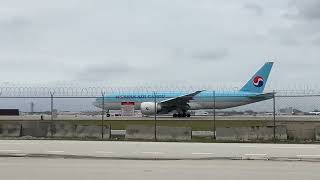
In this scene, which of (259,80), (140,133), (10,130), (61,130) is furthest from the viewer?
(259,80)

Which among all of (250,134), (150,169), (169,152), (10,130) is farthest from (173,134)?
(150,169)

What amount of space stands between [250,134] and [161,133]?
3931 mm

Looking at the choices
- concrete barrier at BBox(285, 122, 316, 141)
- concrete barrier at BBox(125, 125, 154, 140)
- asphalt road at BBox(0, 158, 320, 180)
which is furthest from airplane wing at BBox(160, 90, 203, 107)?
asphalt road at BBox(0, 158, 320, 180)

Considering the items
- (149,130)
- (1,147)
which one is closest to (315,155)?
(149,130)

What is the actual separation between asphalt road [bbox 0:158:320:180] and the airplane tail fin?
156ft

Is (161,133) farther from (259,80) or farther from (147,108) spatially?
(259,80)

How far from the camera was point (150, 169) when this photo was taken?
41.1 ft

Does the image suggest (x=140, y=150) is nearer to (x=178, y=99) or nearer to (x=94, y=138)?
(x=94, y=138)

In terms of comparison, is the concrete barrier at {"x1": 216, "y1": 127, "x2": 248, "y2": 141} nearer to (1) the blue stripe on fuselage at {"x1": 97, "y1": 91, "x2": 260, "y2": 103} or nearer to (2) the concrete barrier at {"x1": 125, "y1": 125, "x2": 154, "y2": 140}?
(2) the concrete barrier at {"x1": 125, "y1": 125, "x2": 154, "y2": 140}

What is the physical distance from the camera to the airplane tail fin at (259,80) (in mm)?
61481

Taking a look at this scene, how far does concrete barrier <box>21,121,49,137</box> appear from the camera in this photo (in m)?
25.0

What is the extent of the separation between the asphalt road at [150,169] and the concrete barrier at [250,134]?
8.61 m

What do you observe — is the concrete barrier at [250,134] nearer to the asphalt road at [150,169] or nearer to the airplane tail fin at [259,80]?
the asphalt road at [150,169]

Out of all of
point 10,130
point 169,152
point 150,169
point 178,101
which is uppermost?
point 178,101
